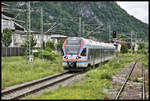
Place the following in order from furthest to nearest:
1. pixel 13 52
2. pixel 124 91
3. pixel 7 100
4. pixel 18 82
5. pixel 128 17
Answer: pixel 128 17, pixel 13 52, pixel 18 82, pixel 124 91, pixel 7 100

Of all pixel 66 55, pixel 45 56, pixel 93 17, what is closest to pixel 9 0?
pixel 93 17

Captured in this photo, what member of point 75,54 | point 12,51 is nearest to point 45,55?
point 75,54

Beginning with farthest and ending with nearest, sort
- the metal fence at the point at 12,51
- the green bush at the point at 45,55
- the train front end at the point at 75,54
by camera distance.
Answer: the metal fence at the point at 12,51, the green bush at the point at 45,55, the train front end at the point at 75,54

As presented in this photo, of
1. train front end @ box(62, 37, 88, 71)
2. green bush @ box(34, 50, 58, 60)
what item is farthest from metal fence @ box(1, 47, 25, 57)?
train front end @ box(62, 37, 88, 71)

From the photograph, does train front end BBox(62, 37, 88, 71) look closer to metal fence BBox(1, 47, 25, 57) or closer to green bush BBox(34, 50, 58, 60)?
green bush BBox(34, 50, 58, 60)

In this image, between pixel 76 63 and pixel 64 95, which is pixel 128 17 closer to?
pixel 76 63

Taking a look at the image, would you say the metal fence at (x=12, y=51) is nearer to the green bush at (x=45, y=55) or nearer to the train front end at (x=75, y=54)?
the green bush at (x=45, y=55)

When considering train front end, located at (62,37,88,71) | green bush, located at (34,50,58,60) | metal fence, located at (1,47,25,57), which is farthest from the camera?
metal fence, located at (1,47,25,57)

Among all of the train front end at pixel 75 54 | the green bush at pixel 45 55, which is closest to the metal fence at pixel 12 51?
the green bush at pixel 45 55

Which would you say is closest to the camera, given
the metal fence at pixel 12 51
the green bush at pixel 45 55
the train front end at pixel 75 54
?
the train front end at pixel 75 54

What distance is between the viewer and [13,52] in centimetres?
4203

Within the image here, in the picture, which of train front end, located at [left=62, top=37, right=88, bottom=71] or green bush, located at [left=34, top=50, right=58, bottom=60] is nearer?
train front end, located at [left=62, top=37, right=88, bottom=71]

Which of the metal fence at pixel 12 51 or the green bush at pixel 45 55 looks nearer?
the green bush at pixel 45 55

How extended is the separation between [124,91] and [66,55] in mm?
9803
